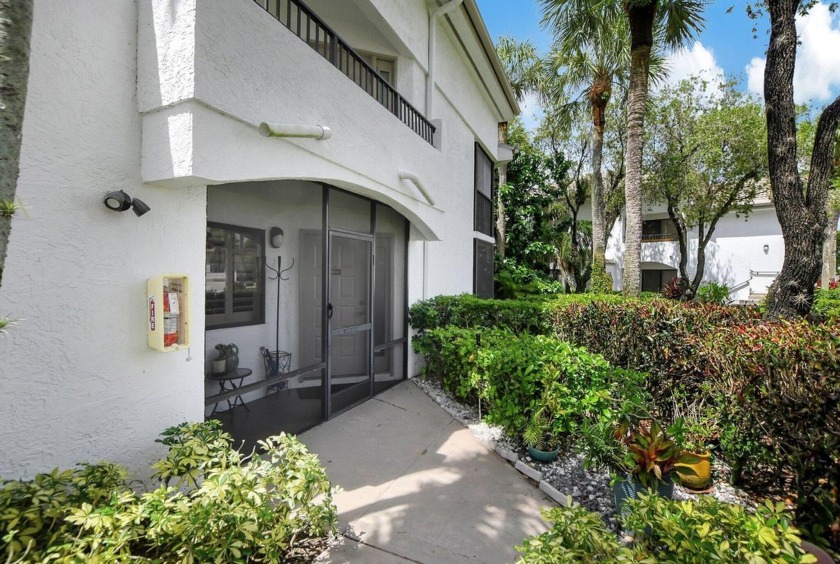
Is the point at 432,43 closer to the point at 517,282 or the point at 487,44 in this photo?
the point at 487,44

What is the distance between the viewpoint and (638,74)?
29.1 ft

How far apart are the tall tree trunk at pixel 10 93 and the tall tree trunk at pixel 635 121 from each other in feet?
32.7

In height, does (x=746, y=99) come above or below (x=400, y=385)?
above

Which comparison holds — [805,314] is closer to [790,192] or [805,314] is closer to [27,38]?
[790,192]

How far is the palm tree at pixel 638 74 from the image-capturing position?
855 cm

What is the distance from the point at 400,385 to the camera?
7.10m

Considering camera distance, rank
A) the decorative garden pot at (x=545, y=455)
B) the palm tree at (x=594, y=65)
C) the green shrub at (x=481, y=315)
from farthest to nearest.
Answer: the palm tree at (x=594, y=65)
the green shrub at (x=481, y=315)
the decorative garden pot at (x=545, y=455)

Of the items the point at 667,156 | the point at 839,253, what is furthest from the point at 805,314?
the point at 839,253

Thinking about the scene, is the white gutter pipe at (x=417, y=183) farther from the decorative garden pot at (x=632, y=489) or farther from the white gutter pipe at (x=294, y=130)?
the decorative garden pot at (x=632, y=489)

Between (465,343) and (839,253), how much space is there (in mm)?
30714

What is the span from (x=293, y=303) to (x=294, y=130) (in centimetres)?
228

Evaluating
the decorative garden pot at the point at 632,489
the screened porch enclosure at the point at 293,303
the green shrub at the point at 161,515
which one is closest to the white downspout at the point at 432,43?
the screened porch enclosure at the point at 293,303

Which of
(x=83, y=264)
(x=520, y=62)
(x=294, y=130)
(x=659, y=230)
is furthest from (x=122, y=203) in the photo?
(x=659, y=230)

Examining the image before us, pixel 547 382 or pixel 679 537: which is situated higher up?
pixel 547 382
